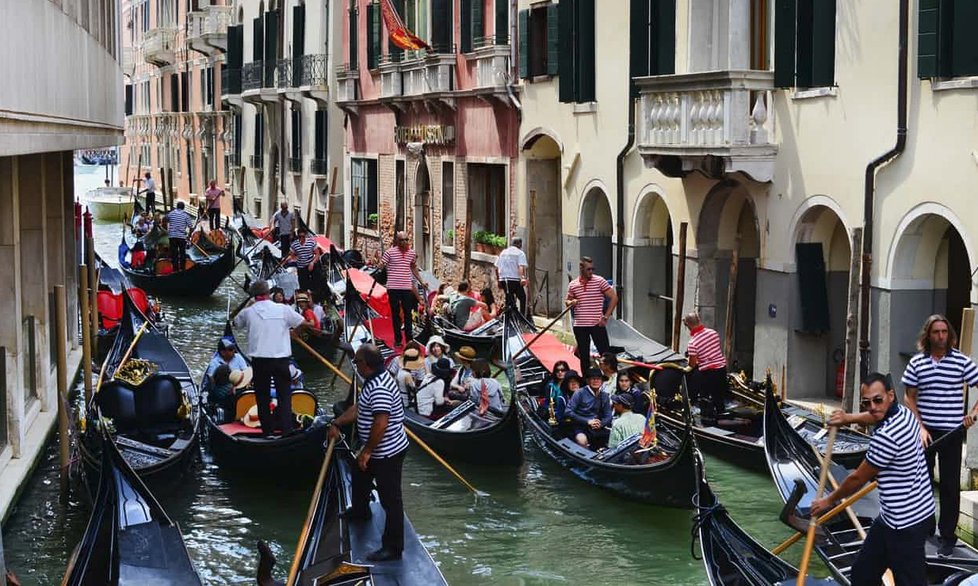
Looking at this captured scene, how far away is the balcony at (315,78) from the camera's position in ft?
70.7

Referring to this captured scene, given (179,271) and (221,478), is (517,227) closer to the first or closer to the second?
(179,271)

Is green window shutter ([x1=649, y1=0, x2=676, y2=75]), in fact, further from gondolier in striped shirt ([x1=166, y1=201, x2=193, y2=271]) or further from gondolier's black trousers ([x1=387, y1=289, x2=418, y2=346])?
gondolier in striped shirt ([x1=166, y1=201, x2=193, y2=271])

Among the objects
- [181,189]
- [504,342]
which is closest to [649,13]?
[504,342]

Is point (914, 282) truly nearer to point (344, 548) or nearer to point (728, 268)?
point (728, 268)

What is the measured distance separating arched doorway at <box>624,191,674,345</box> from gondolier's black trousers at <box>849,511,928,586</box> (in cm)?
757

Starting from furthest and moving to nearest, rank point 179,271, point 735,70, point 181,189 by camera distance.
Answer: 1. point 181,189
2. point 179,271
3. point 735,70

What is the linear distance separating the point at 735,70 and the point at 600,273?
4.09 meters

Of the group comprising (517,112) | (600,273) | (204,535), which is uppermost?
(517,112)

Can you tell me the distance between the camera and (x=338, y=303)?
15.2m

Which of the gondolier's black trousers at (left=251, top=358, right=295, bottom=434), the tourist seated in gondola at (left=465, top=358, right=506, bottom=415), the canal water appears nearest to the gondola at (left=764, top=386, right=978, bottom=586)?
the canal water

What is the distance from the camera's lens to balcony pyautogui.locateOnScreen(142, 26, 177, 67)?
33.2 m

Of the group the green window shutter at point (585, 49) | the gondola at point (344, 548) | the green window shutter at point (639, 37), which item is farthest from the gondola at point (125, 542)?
the green window shutter at point (585, 49)

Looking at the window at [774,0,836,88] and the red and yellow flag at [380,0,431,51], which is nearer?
the window at [774,0,836,88]

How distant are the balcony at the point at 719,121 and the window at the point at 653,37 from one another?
830mm
